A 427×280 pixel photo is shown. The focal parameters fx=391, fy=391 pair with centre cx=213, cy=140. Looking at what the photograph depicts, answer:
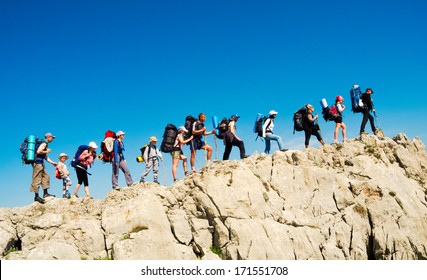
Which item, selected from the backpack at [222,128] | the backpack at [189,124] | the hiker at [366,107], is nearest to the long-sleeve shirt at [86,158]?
the backpack at [189,124]

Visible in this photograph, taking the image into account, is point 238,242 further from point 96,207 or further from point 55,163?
point 55,163

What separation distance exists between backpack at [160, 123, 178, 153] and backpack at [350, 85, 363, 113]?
13.2 m

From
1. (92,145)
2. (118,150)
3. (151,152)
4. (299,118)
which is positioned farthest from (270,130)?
(92,145)

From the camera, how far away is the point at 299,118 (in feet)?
85.5

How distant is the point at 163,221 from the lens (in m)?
20.1

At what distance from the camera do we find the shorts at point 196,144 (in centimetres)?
2323

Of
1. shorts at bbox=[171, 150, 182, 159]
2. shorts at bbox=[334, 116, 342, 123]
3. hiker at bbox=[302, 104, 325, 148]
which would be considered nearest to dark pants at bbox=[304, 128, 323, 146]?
hiker at bbox=[302, 104, 325, 148]

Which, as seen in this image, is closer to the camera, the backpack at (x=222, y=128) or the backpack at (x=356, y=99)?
the backpack at (x=222, y=128)

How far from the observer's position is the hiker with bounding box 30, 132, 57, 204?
20484 mm

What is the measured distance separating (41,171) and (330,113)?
60.3 ft

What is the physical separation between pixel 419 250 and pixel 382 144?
8201mm

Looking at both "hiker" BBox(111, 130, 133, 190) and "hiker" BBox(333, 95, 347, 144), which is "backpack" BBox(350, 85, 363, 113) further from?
"hiker" BBox(111, 130, 133, 190)

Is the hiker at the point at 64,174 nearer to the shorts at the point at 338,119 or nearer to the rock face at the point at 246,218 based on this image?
the rock face at the point at 246,218

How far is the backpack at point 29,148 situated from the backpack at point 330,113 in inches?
712
